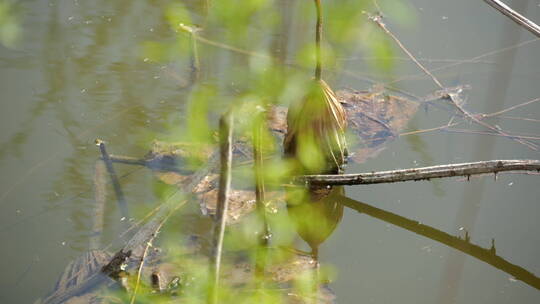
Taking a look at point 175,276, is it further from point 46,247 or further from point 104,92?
point 104,92

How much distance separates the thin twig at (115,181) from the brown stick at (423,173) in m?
0.66

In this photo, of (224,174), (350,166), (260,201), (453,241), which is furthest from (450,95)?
(224,174)

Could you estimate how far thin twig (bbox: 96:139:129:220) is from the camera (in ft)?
7.93

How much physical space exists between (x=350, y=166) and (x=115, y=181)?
95cm

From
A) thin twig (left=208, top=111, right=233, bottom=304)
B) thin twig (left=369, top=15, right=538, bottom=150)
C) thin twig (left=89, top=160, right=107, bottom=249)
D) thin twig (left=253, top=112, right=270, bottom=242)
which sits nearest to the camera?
thin twig (left=208, top=111, right=233, bottom=304)

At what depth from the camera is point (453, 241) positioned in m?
2.49

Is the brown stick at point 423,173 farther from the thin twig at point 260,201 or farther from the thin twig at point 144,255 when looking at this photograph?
the thin twig at point 144,255

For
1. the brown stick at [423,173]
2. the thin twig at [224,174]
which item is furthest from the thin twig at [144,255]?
the thin twig at [224,174]

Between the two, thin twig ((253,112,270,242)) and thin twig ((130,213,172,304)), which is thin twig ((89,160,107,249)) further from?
thin twig ((253,112,270,242))

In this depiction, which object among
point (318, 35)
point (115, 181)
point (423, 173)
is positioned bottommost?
point (115, 181)

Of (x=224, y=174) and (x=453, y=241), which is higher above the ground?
(x=224, y=174)

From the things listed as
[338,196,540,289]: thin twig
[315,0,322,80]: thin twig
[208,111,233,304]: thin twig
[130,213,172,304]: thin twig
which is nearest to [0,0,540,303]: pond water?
[338,196,540,289]: thin twig

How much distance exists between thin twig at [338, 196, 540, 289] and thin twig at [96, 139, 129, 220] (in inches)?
33.2

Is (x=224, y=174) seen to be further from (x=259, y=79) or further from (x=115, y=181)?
(x=259, y=79)
